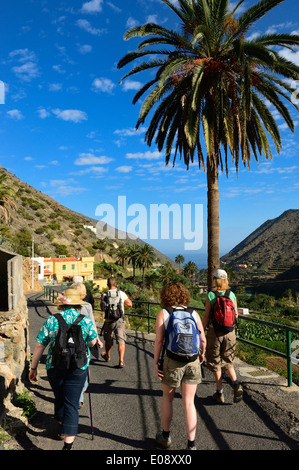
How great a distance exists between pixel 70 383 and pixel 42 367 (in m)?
3.48

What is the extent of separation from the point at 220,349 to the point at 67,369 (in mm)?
2174

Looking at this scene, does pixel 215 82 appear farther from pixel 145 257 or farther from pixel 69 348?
pixel 145 257

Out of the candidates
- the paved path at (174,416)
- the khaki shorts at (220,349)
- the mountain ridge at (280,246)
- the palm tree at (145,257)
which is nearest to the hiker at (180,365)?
the paved path at (174,416)

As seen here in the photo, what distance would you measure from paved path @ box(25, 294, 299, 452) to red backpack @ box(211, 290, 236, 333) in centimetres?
106

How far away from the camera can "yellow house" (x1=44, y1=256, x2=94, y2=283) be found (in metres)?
54.2

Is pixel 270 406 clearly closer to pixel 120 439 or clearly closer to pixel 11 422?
pixel 120 439

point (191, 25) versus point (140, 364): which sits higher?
point (191, 25)

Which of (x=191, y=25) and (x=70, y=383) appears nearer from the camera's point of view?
(x=70, y=383)

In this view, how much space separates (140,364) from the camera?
654 cm

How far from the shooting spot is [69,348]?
3.35m

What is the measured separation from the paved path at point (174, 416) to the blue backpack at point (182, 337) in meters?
1.06

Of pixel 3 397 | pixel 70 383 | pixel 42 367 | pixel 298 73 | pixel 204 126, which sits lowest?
pixel 42 367

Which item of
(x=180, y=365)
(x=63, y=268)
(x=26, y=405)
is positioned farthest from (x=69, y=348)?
(x=63, y=268)
